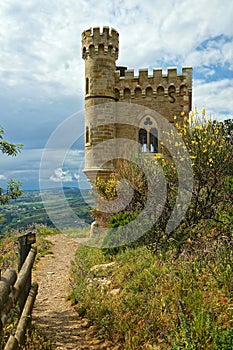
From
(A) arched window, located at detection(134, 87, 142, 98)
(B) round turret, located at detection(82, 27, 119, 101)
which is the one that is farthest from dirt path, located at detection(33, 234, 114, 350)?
(A) arched window, located at detection(134, 87, 142, 98)

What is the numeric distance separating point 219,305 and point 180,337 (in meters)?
0.73

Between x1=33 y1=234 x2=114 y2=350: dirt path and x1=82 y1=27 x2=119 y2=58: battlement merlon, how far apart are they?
1059cm

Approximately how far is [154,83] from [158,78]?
34 cm

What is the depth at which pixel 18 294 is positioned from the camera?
393cm

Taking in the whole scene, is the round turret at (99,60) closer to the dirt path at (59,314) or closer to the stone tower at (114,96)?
the stone tower at (114,96)

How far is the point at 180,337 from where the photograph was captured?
171 inches

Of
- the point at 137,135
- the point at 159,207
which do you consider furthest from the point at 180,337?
the point at 137,135

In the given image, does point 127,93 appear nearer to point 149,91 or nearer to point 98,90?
point 149,91

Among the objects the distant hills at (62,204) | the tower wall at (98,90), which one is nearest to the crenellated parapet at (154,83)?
the tower wall at (98,90)

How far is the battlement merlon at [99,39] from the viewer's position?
53.0 ft

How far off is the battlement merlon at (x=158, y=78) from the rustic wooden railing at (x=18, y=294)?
1286cm

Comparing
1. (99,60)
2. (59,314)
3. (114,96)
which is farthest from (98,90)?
(59,314)

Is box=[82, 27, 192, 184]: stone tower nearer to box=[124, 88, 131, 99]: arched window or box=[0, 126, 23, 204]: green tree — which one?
box=[124, 88, 131, 99]: arched window

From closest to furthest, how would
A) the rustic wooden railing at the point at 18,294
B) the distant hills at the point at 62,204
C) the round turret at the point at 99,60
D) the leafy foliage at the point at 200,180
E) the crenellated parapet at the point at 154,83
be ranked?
1. the rustic wooden railing at the point at 18,294
2. the leafy foliage at the point at 200,180
3. the distant hills at the point at 62,204
4. the round turret at the point at 99,60
5. the crenellated parapet at the point at 154,83
